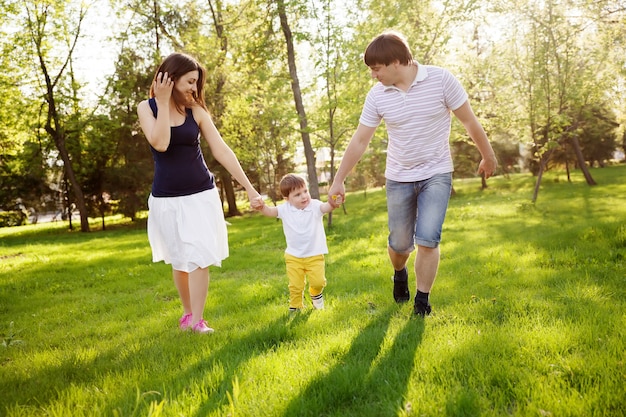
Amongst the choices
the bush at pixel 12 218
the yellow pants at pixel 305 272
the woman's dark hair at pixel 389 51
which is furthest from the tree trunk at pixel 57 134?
the woman's dark hair at pixel 389 51

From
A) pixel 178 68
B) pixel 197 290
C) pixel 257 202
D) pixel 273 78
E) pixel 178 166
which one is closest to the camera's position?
pixel 178 68

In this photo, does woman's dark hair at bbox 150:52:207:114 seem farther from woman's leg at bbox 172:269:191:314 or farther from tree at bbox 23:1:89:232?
tree at bbox 23:1:89:232

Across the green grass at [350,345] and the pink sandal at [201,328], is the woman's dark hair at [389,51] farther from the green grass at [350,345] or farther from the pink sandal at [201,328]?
the pink sandal at [201,328]

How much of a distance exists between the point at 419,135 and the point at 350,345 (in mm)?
1870

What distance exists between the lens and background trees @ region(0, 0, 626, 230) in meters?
11.4

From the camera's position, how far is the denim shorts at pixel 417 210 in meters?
3.76

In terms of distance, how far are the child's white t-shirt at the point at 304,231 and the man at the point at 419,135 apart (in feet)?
2.73

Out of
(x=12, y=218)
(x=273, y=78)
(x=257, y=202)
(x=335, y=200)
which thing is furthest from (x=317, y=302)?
(x=12, y=218)

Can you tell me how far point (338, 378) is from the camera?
269 cm

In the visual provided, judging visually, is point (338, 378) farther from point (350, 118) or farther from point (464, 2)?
point (464, 2)

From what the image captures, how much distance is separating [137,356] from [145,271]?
5.22m

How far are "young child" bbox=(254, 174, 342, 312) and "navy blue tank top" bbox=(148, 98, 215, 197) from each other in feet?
2.91

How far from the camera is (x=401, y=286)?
14.7 feet

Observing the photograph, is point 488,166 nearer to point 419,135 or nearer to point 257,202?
point 419,135
